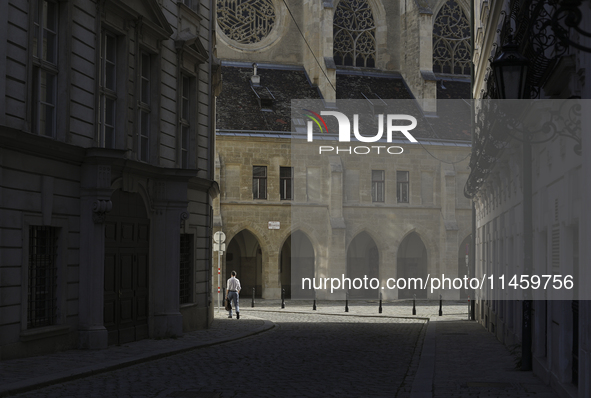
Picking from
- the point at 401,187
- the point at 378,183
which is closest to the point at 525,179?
the point at 378,183

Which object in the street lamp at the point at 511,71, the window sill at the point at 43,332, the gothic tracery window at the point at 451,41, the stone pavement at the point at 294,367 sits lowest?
the stone pavement at the point at 294,367

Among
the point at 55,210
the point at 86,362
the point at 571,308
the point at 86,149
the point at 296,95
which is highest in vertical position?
the point at 296,95

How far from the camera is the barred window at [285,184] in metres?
43.7

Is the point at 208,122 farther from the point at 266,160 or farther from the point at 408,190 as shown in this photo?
the point at 408,190

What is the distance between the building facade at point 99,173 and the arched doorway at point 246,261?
24704 mm

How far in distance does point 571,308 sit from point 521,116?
274 centimetres

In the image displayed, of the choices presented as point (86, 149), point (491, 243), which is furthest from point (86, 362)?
point (491, 243)

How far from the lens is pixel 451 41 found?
5300 centimetres

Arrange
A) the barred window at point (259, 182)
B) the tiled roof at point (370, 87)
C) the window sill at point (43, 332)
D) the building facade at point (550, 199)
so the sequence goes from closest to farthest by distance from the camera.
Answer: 1. the building facade at point (550, 199)
2. the window sill at point (43, 332)
3. the barred window at point (259, 182)
4. the tiled roof at point (370, 87)

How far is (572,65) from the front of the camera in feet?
27.0

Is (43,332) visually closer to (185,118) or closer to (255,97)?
(185,118)

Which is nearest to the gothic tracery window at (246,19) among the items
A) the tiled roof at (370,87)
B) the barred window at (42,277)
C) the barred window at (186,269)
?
the tiled roof at (370,87)

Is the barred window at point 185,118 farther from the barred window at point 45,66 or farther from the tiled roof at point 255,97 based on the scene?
the tiled roof at point 255,97

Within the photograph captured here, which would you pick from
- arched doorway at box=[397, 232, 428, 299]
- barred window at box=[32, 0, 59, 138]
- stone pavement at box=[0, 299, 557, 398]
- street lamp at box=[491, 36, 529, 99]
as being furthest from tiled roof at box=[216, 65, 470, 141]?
street lamp at box=[491, 36, 529, 99]
